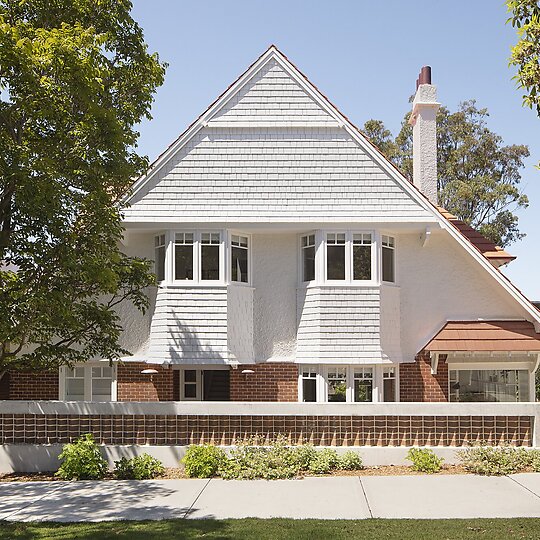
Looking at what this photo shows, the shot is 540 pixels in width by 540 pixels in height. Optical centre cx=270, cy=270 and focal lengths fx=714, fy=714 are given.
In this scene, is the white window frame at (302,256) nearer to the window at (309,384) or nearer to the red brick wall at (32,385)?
the window at (309,384)

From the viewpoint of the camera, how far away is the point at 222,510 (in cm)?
1128

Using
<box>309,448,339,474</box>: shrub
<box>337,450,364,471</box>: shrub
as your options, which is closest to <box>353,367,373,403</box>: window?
<box>337,450,364,471</box>: shrub

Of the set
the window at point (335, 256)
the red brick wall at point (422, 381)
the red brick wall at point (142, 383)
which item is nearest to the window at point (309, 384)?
the red brick wall at point (422, 381)

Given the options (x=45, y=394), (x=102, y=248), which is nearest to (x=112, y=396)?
(x=45, y=394)

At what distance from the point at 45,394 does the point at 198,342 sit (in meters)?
4.72

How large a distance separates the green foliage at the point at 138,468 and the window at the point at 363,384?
666 centimetres

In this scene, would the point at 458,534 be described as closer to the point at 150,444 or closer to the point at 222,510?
the point at 222,510

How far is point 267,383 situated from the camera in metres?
19.5

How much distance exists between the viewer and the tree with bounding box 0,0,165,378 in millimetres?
13016

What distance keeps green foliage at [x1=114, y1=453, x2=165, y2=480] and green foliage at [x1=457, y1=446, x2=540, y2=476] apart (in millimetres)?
6120

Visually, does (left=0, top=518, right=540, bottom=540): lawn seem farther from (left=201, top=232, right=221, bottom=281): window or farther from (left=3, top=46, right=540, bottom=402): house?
(left=201, top=232, right=221, bottom=281): window

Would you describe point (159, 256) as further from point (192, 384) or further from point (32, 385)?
point (32, 385)

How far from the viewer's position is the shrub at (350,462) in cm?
1434

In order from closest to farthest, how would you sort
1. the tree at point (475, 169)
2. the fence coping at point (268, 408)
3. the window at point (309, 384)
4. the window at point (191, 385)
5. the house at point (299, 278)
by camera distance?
the fence coping at point (268, 408), the house at point (299, 278), the window at point (309, 384), the window at point (191, 385), the tree at point (475, 169)
